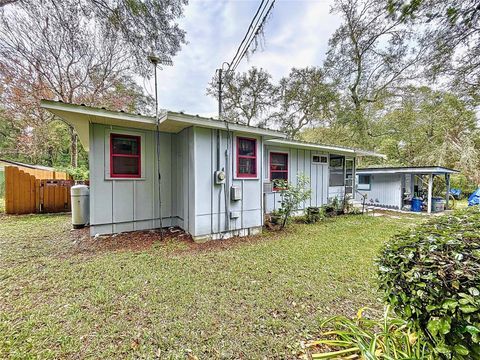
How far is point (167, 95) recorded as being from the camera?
464 inches

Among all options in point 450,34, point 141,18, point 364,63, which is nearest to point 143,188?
point 141,18

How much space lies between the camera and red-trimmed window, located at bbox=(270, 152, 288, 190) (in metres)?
7.70

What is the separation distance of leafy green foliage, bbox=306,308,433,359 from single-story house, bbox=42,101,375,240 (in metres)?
3.37

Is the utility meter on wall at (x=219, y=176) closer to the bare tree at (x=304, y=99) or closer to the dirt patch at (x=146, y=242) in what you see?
the dirt patch at (x=146, y=242)

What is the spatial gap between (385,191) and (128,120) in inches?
495

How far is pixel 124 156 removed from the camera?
5.23 meters

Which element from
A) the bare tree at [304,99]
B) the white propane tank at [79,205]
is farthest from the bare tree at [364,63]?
the white propane tank at [79,205]

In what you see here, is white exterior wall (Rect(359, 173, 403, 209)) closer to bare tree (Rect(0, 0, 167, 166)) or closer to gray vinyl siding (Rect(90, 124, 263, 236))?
gray vinyl siding (Rect(90, 124, 263, 236))

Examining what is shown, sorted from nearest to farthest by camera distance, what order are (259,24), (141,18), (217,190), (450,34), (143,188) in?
(450,34) < (259,24) < (217,190) < (143,188) < (141,18)

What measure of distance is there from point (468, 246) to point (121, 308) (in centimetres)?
326

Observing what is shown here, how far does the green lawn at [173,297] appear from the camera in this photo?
194 centimetres

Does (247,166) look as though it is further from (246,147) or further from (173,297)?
(173,297)

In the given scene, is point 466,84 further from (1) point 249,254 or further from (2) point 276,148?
(1) point 249,254

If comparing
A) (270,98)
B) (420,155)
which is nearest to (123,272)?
(270,98)
